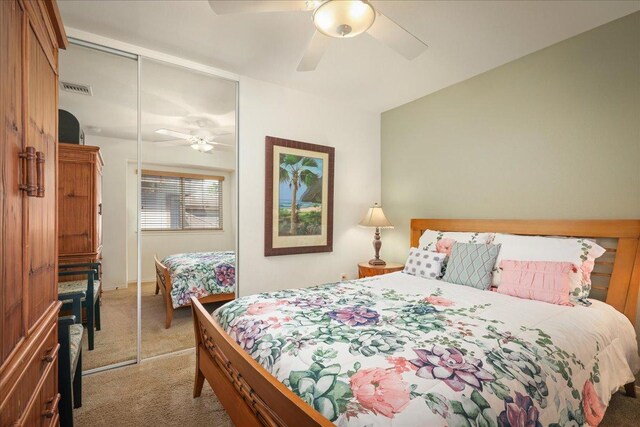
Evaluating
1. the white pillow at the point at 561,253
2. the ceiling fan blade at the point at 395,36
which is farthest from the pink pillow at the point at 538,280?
the ceiling fan blade at the point at 395,36

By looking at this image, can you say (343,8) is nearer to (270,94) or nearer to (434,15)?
(434,15)

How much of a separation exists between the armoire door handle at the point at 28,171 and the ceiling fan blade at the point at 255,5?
1.11 meters

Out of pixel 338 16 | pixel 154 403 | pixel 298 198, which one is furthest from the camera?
pixel 298 198

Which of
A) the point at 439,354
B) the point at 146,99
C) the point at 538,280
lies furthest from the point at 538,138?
the point at 146,99

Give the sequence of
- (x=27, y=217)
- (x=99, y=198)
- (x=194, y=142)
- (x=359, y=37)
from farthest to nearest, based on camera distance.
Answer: (x=194, y=142) < (x=99, y=198) < (x=359, y=37) < (x=27, y=217)

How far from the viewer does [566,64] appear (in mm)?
2365

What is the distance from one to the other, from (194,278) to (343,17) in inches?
96.4

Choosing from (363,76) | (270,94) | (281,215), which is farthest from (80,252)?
(363,76)

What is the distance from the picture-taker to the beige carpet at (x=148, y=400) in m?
1.78

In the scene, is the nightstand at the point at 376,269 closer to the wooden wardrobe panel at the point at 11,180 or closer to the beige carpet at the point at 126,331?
the beige carpet at the point at 126,331

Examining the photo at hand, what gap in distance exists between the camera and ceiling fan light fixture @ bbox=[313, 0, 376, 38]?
57.5 inches

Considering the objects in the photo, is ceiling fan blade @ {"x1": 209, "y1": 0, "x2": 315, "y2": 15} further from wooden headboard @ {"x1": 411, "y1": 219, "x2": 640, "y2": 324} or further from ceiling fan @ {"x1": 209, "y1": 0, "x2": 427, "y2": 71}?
wooden headboard @ {"x1": 411, "y1": 219, "x2": 640, "y2": 324}

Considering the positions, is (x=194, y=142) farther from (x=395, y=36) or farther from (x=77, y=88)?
(x=395, y=36)

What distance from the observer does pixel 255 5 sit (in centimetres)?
158
